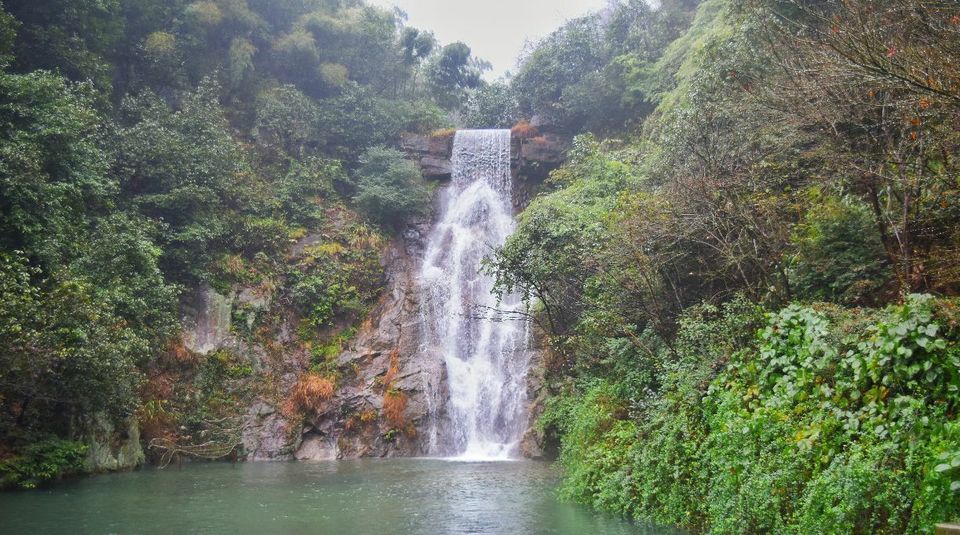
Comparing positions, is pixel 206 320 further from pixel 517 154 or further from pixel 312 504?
pixel 517 154

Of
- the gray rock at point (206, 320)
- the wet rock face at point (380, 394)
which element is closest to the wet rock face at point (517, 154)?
the wet rock face at point (380, 394)

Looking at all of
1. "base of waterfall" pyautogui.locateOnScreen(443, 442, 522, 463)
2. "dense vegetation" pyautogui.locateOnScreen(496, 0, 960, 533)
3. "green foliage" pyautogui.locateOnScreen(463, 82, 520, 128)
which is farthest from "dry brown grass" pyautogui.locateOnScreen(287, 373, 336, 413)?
"green foliage" pyautogui.locateOnScreen(463, 82, 520, 128)

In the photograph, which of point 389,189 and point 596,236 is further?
point 389,189

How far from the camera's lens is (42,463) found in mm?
11922

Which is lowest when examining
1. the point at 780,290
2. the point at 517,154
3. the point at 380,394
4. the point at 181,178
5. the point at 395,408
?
the point at 395,408

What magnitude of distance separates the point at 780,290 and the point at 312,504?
294 inches

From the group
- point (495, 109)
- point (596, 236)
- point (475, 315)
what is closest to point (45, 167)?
point (475, 315)

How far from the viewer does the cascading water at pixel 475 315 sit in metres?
18.6

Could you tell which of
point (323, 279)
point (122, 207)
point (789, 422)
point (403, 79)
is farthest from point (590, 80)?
point (789, 422)

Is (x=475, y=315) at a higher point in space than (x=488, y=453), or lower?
higher

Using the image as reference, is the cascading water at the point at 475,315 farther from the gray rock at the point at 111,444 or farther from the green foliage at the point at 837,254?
the gray rock at the point at 111,444

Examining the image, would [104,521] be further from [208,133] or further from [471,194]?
[471,194]

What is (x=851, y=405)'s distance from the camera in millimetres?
5617

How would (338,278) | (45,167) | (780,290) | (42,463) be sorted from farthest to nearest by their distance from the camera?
(338,278), (45,167), (42,463), (780,290)
